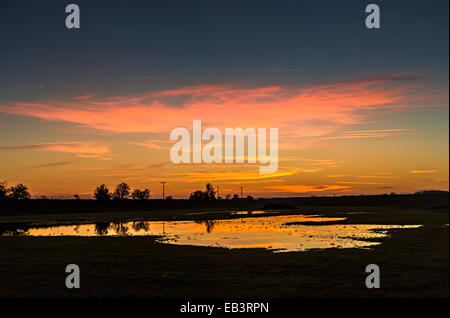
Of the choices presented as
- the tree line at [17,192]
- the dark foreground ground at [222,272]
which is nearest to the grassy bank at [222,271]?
the dark foreground ground at [222,272]

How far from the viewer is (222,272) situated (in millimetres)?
22266

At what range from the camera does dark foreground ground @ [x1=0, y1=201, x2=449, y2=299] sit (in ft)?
59.8

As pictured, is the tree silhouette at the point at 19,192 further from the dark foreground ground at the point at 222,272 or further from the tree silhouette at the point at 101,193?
the dark foreground ground at the point at 222,272

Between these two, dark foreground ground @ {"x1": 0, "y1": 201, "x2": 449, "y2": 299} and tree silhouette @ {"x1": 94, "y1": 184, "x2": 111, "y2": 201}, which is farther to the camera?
tree silhouette @ {"x1": 94, "y1": 184, "x2": 111, "y2": 201}

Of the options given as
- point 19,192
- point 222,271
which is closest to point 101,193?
point 19,192

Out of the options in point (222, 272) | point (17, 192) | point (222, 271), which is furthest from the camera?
point (17, 192)

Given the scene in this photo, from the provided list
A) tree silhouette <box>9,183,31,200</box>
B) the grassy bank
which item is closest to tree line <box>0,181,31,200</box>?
tree silhouette <box>9,183,31,200</box>

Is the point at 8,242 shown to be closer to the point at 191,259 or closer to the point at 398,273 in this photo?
the point at 191,259

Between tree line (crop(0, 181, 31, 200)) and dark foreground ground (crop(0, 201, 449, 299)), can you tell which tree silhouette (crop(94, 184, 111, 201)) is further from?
dark foreground ground (crop(0, 201, 449, 299))

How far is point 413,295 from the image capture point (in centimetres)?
1744

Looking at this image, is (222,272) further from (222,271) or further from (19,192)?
(19,192)

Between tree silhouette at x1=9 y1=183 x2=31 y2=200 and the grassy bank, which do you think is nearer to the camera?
the grassy bank

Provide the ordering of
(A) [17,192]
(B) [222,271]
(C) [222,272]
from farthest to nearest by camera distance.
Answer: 1. (A) [17,192]
2. (B) [222,271]
3. (C) [222,272]
